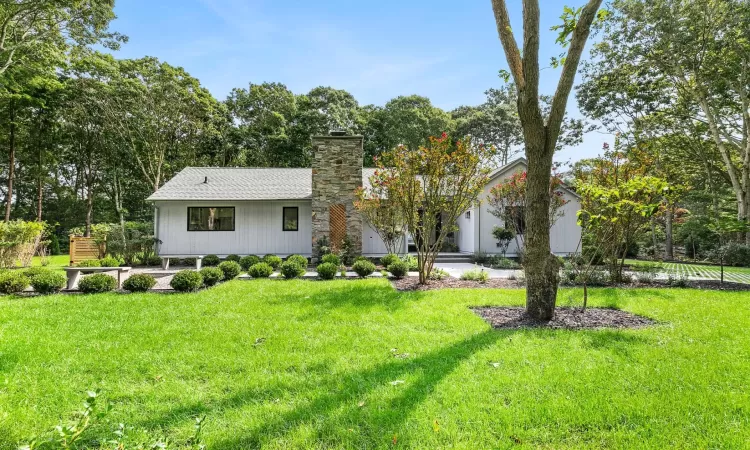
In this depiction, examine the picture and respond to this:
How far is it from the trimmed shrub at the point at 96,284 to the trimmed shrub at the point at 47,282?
40 centimetres

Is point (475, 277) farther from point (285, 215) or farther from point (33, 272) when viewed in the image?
point (33, 272)

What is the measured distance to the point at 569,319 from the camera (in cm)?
535

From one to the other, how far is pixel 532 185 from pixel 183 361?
490 cm

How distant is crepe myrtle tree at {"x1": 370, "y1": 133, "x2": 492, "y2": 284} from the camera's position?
8250 mm

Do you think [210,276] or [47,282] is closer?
[47,282]

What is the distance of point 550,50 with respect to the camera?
5.36 metres

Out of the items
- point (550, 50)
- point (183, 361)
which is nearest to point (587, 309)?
point (550, 50)

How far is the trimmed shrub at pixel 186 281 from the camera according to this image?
7766 mm

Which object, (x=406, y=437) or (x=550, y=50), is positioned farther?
(x=550, y=50)

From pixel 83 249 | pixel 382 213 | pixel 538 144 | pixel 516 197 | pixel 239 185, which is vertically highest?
pixel 239 185

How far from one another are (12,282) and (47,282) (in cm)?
65

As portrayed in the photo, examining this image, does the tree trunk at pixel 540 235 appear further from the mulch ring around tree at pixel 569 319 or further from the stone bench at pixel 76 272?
the stone bench at pixel 76 272

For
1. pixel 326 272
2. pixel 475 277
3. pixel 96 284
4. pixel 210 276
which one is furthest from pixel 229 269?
pixel 475 277

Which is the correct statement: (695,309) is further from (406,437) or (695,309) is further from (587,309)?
(406,437)
